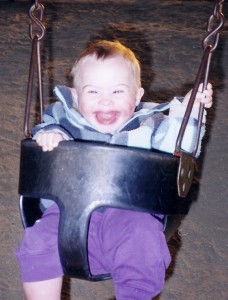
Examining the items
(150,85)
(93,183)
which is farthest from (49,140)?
(150,85)

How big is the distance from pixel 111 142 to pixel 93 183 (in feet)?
0.38

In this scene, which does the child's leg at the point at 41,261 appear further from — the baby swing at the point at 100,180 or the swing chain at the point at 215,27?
the swing chain at the point at 215,27

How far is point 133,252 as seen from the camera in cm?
86

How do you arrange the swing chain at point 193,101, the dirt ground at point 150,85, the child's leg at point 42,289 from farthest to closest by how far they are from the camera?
the dirt ground at point 150,85, the child's leg at point 42,289, the swing chain at point 193,101

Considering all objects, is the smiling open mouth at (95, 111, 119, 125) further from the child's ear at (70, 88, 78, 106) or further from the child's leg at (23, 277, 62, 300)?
the child's leg at (23, 277, 62, 300)

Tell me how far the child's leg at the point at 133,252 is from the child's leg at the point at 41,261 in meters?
0.06

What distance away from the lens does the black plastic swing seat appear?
0.84 m

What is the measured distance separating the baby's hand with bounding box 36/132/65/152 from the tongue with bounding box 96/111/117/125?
9 cm

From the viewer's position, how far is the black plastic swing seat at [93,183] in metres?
0.84

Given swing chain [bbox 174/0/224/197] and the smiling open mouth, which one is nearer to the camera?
swing chain [bbox 174/0/224/197]

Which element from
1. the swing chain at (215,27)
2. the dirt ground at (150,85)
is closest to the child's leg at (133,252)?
the swing chain at (215,27)

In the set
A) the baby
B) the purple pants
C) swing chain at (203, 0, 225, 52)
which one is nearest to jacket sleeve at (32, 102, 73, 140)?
the baby

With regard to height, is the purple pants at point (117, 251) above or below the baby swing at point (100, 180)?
below

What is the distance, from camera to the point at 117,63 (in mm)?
967
